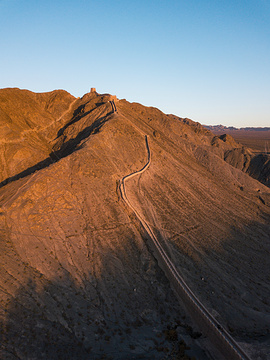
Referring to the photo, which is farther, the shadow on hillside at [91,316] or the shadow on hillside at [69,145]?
the shadow on hillside at [69,145]

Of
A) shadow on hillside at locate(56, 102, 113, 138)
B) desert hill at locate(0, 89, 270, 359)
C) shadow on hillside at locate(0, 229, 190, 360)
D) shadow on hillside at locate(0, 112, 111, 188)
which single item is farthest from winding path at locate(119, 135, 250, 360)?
shadow on hillside at locate(56, 102, 113, 138)

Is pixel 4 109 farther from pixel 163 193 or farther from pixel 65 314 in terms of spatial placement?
pixel 65 314

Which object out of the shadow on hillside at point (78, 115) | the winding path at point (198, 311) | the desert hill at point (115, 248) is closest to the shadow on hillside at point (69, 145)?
the desert hill at point (115, 248)

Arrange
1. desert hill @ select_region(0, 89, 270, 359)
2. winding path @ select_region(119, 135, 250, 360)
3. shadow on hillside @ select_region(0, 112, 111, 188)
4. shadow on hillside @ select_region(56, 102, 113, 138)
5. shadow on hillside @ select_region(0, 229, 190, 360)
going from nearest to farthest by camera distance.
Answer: shadow on hillside @ select_region(0, 229, 190, 360) < desert hill @ select_region(0, 89, 270, 359) < winding path @ select_region(119, 135, 250, 360) < shadow on hillside @ select_region(0, 112, 111, 188) < shadow on hillside @ select_region(56, 102, 113, 138)

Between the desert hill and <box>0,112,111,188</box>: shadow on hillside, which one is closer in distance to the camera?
the desert hill

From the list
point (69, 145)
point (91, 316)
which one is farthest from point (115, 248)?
point (69, 145)

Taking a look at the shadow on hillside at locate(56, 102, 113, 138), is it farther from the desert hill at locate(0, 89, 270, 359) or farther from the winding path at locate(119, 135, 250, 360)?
the winding path at locate(119, 135, 250, 360)

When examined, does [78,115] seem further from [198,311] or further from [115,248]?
[198,311]

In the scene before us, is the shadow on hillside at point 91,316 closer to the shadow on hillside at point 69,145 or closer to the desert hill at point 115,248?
the desert hill at point 115,248
